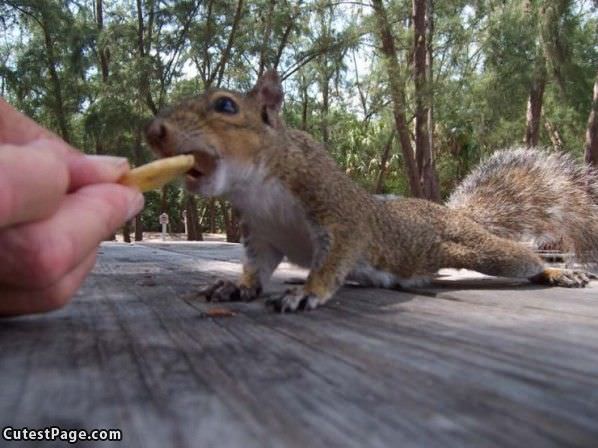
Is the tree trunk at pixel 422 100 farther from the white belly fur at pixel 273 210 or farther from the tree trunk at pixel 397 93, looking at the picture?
the white belly fur at pixel 273 210

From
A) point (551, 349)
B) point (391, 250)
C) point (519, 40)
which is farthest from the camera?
point (519, 40)

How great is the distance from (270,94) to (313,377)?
1.54 m

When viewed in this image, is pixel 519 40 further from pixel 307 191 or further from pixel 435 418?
pixel 435 418

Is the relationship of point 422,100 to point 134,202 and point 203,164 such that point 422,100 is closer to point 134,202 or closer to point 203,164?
point 203,164

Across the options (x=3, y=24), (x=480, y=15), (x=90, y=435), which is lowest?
(x=90, y=435)

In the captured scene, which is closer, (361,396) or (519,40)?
(361,396)

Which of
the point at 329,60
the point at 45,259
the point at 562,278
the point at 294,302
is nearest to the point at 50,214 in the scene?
the point at 45,259

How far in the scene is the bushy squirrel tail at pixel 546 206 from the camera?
2.71 metres

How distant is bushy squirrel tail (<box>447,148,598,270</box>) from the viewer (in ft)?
8.87

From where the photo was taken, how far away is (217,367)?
701 mm

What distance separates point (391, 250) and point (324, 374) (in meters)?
1.62

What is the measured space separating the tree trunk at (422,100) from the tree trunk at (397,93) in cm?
22

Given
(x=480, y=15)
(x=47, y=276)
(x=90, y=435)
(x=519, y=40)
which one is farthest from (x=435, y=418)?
(x=480, y=15)

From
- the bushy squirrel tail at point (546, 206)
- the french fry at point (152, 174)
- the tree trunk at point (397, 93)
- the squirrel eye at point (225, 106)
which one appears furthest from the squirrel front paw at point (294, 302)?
the tree trunk at point (397, 93)
